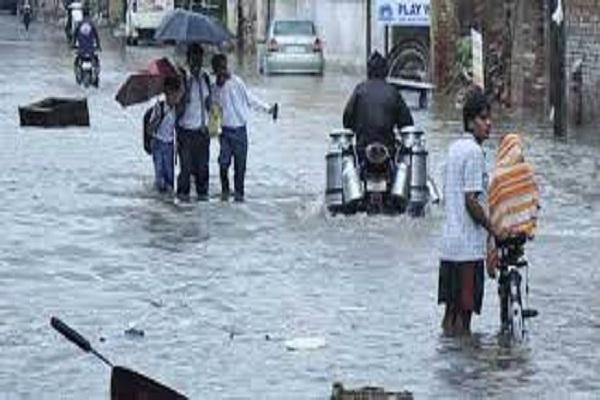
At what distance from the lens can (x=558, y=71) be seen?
27.9 m

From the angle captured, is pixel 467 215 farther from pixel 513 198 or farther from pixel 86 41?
pixel 86 41

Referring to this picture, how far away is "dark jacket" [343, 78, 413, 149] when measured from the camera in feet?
55.9

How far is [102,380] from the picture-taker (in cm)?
1039

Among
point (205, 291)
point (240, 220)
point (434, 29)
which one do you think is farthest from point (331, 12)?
point (205, 291)

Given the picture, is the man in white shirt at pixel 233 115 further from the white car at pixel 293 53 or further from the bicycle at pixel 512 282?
the white car at pixel 293 53

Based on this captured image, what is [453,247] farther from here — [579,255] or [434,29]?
[434,29]

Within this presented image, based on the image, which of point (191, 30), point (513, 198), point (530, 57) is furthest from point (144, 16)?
point (513, 198)

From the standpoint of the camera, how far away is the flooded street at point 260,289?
1062 centimetres

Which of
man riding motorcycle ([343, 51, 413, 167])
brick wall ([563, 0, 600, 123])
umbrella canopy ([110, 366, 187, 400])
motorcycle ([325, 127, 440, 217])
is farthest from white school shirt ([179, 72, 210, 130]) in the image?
brick wall ([563, 0, 600, 123])

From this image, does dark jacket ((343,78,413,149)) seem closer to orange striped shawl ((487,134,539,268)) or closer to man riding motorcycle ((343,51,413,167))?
man riding motorcycle ((343,51,413,167))

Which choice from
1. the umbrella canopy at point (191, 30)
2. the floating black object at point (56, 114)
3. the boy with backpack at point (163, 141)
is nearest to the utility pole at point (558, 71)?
the floating black object at point (56, 114)

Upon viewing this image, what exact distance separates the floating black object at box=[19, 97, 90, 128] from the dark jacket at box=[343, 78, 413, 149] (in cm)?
1165

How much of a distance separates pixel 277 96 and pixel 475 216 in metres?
Answer: 27.2

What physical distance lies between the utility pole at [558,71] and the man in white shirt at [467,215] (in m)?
16.4
